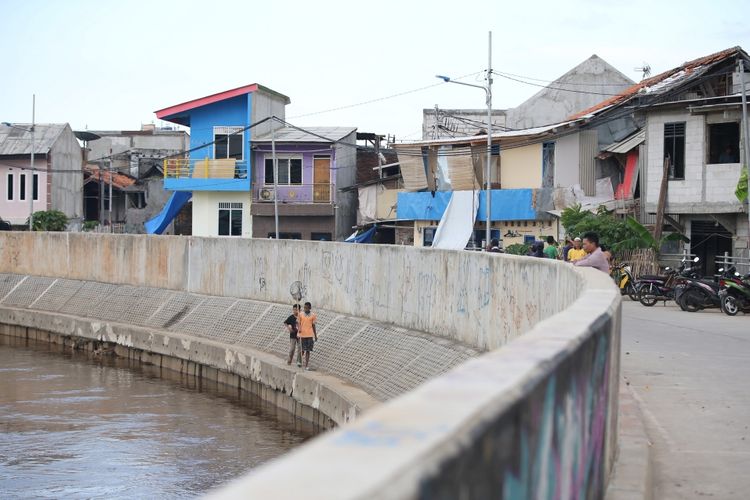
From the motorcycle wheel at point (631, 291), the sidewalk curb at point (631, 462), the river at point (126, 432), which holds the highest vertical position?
the sidewalk curb at point (631, 462)

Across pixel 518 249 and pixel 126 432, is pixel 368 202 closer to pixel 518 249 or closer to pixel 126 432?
pixel 518 249

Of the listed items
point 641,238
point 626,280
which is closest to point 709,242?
point 641,238

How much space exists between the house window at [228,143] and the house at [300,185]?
718 millimetres

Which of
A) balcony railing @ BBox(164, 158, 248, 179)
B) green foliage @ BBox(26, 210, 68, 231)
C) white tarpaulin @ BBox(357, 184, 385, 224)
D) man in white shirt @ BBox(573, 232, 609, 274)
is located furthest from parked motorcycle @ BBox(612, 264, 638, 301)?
green foliage @ BBox(26, 210, 68, 231)

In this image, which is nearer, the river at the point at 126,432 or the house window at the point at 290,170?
the river at the point at 126,432

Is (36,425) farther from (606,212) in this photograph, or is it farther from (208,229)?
(208,229)

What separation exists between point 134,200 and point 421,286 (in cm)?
3696

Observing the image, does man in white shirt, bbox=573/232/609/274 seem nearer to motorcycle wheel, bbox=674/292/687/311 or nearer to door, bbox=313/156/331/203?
motorcycle wheel, bbox=674/292/687/311

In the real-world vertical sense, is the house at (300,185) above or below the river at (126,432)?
above

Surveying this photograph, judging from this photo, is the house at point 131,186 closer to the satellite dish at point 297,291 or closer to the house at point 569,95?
the house at point 569,95

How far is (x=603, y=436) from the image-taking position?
223 inches

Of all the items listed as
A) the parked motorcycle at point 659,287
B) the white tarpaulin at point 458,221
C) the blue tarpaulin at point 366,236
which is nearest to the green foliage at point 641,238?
the parked motorcycle at point 659,287

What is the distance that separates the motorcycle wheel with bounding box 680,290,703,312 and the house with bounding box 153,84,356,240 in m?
22.5

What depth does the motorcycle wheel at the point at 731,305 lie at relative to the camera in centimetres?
1908
